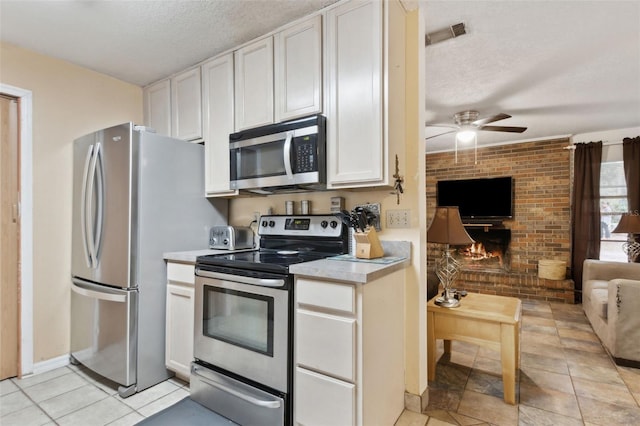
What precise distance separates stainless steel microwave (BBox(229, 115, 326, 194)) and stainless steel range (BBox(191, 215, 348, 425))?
1.16 ft

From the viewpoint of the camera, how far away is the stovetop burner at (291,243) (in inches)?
74.2

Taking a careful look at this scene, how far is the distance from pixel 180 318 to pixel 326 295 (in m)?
1.23

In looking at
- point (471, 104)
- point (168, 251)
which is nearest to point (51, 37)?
point (168, 251)

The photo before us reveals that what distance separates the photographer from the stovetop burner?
74.2 inches

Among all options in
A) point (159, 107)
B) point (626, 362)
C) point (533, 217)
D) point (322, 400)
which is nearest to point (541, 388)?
point (626, 362)

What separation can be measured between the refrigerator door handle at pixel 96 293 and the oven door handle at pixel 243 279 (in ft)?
1.94

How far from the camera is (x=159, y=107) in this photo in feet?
9.59

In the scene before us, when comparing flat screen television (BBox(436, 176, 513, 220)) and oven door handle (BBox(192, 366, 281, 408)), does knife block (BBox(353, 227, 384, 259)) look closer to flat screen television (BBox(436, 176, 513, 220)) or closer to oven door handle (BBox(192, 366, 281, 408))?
oven door handle (BBox(192, 366, 281, 408))

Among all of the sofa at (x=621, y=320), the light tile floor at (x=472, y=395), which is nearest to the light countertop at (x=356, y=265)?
the light tile floor at (x=472, y=395)

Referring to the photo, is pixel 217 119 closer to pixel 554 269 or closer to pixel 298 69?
pixel 298 69

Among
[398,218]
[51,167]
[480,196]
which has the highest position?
[51,167]

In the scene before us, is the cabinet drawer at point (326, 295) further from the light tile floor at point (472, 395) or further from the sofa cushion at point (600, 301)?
the sofa cushion at point (600, 301)

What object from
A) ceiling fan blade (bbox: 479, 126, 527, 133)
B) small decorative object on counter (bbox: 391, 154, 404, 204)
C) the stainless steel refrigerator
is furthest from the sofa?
the stainless steel refrigerator

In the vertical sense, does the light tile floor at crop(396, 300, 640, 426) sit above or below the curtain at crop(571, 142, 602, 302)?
below
